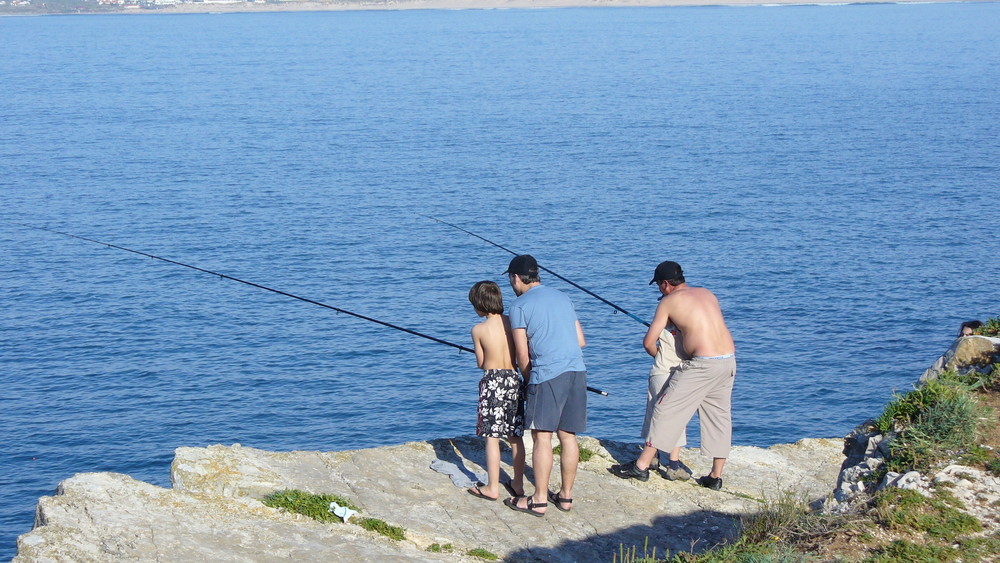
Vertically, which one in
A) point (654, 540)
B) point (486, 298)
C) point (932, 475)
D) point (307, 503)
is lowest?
point (654, 540)

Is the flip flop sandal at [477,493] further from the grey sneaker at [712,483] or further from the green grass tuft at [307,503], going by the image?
the grey sneaker at [712,483]

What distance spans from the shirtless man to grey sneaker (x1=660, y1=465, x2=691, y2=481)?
7.7 inches

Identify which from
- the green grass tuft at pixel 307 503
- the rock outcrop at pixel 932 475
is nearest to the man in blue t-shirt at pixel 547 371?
the green grass tuft at pixel 307 503

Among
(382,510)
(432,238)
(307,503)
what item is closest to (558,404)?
(382,510)

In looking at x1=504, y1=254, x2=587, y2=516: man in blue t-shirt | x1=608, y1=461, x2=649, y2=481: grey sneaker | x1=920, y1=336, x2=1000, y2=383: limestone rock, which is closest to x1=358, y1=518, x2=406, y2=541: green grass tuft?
x1=504, y1=254, x2=587, y2=516: man in blue t-shirt

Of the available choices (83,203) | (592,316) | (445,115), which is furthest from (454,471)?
(445,115)

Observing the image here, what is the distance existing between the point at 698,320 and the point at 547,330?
1.28 metres

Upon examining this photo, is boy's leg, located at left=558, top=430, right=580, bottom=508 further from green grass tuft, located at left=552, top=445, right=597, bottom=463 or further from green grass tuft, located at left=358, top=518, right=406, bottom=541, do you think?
green grass tuft, located at left=358, top=518, right=406, bottom=541

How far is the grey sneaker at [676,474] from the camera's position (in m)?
8.16

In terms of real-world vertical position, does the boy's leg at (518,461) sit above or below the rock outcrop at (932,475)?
below

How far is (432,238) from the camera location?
41.2m

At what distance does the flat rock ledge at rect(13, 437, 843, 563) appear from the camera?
6188mm

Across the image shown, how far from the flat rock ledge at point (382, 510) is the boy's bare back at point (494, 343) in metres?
1.07

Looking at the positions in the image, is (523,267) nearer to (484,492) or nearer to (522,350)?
(522,350)
